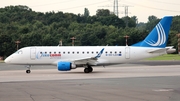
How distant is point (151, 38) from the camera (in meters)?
41.4

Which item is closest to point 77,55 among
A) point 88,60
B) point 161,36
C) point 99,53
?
point 88,60

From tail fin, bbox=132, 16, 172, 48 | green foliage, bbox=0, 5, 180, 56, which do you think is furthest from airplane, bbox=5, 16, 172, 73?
green foliage, bbox=0, 5, 180, 56

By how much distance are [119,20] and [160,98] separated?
410 ft

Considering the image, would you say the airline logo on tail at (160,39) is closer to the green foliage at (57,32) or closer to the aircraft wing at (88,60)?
the aircraft wing at (88,60)

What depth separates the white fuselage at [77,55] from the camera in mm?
40906

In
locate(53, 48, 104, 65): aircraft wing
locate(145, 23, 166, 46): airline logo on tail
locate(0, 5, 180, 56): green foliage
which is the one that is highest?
locate(0, 5, 180, 56): green foliage

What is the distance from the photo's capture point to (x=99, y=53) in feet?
133

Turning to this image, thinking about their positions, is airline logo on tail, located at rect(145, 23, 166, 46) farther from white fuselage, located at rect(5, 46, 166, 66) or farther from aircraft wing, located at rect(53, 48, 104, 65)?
aircraft wing, located at rect(53, 48, 104, 65)

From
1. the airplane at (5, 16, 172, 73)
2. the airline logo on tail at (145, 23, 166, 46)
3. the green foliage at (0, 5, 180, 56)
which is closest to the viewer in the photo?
the airplane at (5, 16, 172, 73)

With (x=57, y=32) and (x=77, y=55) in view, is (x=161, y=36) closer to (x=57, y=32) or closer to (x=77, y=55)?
(x=77, y=55)

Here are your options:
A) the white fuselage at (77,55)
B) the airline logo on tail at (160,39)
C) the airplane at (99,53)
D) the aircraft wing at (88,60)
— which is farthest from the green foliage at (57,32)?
the airline logo on tail at (160,39)

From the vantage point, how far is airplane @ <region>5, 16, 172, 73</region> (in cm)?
4084

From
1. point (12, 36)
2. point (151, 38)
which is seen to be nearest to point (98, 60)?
point (151, 38)

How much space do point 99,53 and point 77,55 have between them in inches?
86.2
